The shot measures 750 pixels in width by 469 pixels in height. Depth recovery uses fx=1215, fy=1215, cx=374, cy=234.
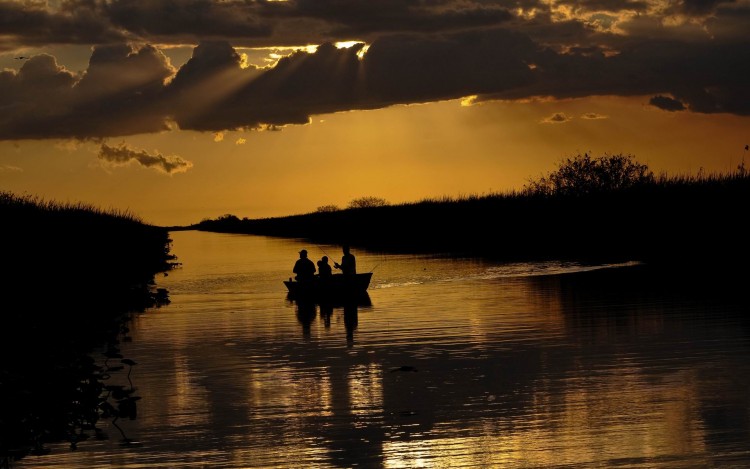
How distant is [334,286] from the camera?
41625 millimetres

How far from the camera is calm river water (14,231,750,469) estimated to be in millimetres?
15688

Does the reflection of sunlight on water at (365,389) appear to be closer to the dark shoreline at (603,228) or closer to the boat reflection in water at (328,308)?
the boat reflection in water at (328,308)

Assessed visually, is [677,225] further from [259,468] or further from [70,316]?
[259,468]

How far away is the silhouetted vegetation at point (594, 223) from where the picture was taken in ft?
216

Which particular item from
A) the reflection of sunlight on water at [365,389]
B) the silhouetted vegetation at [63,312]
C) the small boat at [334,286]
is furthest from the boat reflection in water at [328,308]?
the reflection of sunlight on water at [365,389]

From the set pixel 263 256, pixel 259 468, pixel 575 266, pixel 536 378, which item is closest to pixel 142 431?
pixel 259 468

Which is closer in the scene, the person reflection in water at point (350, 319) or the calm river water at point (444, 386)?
the calm river water at point (444, 386)

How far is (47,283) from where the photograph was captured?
135 feet

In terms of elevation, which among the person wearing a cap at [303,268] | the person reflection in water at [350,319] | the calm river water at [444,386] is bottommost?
the calm river water at [444,386]

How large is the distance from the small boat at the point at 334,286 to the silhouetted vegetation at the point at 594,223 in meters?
20.2

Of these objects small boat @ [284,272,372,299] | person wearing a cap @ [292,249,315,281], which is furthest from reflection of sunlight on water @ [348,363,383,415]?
person wearing a cap @ [292,249,315,281]

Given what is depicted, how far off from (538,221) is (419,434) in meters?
83.2

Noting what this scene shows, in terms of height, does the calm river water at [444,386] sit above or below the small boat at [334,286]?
below

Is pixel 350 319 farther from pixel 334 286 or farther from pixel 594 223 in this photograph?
pixel 594 223
